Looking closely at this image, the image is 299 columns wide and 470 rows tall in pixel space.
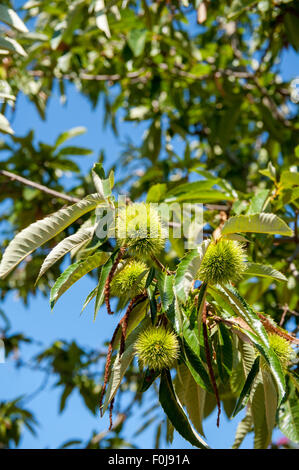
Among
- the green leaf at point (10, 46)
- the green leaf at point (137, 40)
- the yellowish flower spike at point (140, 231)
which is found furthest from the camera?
the green leaf at point (137, 40)

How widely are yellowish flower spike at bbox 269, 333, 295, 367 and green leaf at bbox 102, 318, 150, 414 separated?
24cm

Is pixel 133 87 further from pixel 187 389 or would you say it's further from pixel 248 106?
pixel 187 389

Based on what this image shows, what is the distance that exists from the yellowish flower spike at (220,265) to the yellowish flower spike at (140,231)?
3.9 inches

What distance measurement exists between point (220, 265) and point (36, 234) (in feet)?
1.10

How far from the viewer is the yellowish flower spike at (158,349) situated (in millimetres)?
796

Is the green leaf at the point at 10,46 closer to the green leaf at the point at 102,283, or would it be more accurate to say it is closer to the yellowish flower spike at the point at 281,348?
the green leaf at the point at 102,283

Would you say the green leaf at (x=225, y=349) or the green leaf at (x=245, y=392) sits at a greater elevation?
the green leaf at (x=225, y=349)

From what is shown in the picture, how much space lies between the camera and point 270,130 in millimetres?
2115

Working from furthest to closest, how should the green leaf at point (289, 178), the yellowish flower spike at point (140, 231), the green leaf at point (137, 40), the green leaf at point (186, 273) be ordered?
1. the green leaf at point (137, 40)
2. the green leaf at point (289, 178)
3. the yellowish flower spike at point (140, 231)
4. the green leaf at point (186, 273)

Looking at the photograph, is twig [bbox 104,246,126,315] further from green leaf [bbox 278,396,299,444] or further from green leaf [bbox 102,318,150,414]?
green leaf [bbox 278,396,299,444]

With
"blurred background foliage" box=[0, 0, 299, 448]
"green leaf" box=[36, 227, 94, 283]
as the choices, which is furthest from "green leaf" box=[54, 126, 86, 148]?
"green leaf" box=[36, 227, 94, 283]

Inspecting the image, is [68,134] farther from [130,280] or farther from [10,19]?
[130,280]

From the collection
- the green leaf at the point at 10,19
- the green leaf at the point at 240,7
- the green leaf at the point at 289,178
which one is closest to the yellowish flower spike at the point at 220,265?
the green leaf at the point at 289,178

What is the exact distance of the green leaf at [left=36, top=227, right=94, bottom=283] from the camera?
832 mm
